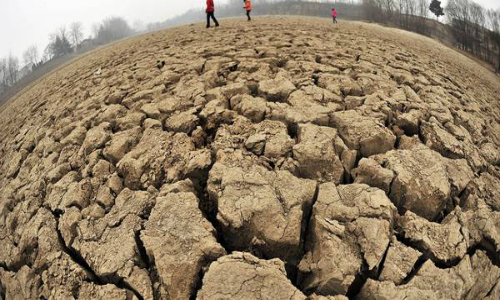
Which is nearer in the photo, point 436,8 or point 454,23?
point 454,23

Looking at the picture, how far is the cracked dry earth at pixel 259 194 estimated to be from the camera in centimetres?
178

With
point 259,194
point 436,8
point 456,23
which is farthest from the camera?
point 436,8

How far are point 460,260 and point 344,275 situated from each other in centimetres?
90

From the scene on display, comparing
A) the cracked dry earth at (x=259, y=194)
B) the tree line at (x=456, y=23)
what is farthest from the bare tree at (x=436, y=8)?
the cracked dry earth at (x=259, y=194)

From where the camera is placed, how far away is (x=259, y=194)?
2049 millimetres

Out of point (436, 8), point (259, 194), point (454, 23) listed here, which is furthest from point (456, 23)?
point (259, 194)

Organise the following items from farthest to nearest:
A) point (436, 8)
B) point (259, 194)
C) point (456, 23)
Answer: point (436, 8) → point (456, 23) → point (259, 194)

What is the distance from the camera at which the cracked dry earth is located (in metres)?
1.78

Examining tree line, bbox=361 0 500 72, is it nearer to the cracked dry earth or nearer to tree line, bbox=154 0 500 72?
tree line, bbox=154 0 500 72

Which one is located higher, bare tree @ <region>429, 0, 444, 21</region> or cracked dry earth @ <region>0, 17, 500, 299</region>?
bare tree @ <region>429, 0, 444, 21</region>

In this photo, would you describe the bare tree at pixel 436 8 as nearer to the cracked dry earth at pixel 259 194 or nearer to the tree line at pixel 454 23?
the tree line at pixel 454 23

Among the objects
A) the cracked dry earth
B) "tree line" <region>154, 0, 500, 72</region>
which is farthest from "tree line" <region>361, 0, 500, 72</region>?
the cracked dry earth

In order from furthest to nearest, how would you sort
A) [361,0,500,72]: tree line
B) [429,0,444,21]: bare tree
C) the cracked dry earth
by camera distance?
[429,0,444,21]: bare tree
[361,0,500,72]: tree line
the cracked dry earth

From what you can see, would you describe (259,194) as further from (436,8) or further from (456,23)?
(436,8)
